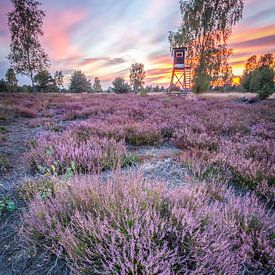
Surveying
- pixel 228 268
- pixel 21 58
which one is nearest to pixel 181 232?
pixel 228 268

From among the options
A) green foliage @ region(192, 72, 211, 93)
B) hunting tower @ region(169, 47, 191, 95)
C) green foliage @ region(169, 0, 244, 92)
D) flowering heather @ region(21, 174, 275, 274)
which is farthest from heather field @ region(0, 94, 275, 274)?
green foliage @ region(169, 0, 244, 92)

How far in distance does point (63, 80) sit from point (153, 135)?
70933 millimetres

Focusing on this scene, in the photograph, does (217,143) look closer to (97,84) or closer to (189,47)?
(189,47)

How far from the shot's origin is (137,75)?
233 feet

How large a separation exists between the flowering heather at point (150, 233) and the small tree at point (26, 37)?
93.4 feet

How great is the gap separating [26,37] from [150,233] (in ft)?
98.1

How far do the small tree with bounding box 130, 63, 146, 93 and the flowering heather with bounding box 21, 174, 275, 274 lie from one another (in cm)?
7081

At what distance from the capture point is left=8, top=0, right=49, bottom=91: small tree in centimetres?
2344

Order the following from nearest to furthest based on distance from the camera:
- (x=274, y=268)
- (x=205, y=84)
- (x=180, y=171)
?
(x=274, y=268) < (x=180, y=171) < (x=205, y=84)

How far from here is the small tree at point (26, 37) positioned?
2344cm

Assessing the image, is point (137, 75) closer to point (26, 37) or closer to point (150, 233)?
point (26, 37)

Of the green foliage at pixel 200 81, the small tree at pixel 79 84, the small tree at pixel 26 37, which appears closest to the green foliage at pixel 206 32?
the green foliage at pixel 200 81

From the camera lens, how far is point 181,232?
160cm

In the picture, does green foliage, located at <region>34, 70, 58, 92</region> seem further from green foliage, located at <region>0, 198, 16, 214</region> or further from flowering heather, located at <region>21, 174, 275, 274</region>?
flowering heather, located at <region>21, 174, 275, 274</region>
